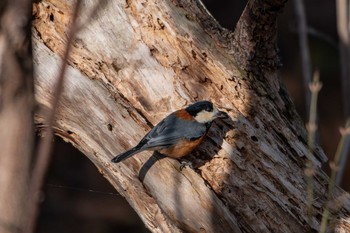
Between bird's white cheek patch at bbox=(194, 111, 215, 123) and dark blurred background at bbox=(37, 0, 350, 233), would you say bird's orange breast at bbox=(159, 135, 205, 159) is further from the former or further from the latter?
dark blurred background at bbox=(37, 0, 350, 233)

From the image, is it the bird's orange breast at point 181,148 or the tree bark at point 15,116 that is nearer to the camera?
the tree bark at point 15,116

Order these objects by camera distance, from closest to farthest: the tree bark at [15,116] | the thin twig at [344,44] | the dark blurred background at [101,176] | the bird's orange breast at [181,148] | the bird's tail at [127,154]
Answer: the tree bark at [15,116], the bird's tail at [127,154], the bird's orange breast at [181,148], the thin twig at [344,44], the dark blurred background at [101,176]

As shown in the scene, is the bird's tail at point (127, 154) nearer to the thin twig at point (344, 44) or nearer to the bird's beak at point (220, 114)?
the bird's beak at point (220, 114)

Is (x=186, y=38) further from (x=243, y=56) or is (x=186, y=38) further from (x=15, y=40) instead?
(x=15, y=40)

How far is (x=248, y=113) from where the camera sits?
323 cm

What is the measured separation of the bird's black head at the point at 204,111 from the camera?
121 inches

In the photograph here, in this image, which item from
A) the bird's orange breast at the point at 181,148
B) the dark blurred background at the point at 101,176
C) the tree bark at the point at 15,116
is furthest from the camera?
the dark blurred background at the point at 101,176

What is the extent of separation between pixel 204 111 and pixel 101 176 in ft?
14.7

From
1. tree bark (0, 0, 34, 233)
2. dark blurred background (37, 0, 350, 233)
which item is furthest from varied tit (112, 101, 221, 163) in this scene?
dark blurred background (37, 0, 350, 233)

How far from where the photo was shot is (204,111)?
3.11 metres

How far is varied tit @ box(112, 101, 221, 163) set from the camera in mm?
3033

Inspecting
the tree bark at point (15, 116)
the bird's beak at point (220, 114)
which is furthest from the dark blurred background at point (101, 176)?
the tree bark at point (15, 116)

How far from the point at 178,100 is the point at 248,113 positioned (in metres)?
0.31

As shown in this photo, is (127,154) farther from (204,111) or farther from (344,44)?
(344,44)
